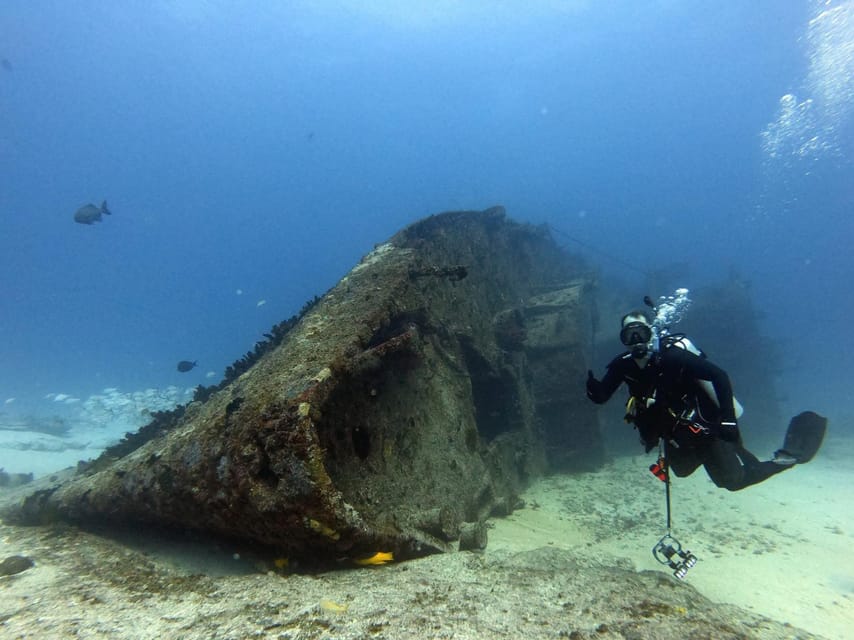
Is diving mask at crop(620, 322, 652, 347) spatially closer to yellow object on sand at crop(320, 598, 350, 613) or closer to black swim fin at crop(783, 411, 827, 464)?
black swim fin at crop(783, 411, 827, 464)

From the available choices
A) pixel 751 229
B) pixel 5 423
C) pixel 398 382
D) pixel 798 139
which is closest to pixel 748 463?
pixel 398 382

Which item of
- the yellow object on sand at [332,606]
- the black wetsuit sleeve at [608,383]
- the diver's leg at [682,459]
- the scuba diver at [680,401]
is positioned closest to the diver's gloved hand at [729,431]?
the scuba diver at [680,401]

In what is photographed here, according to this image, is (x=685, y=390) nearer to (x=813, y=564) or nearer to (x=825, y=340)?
(x=813, y=564)

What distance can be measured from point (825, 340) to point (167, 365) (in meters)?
168

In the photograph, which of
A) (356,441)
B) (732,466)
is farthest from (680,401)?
(356,441)

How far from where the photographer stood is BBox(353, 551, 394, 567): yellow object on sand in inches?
144

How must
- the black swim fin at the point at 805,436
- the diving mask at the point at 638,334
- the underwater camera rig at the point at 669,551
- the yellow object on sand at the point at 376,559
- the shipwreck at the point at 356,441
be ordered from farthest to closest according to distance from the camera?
the black swim fin at the point at 805,436, the diving mask at the point at 638,334, the underwater camera rig at the point at 669,551, the yellow object on sand at the point at 376,559, the shipwreck at the point at 356,441

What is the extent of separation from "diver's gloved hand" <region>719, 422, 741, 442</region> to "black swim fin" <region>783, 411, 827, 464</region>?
192 cm

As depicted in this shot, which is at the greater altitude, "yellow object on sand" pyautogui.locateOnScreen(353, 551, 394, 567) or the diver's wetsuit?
the diver's wetsuit

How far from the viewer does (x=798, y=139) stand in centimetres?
11869

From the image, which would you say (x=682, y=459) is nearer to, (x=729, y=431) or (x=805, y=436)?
(x=729, y=431)

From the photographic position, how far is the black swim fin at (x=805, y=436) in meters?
5.86

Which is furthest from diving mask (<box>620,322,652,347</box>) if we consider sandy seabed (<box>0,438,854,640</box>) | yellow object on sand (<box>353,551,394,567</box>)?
yellow object on sand (<box>353,551,394,567</box>)

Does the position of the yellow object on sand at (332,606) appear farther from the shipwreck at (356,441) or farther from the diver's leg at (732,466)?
the diver's leg at (732,466)
